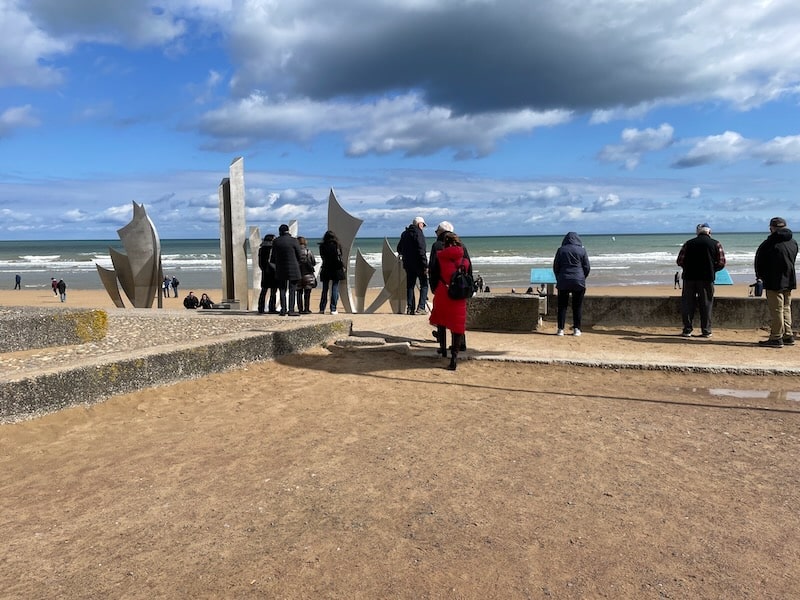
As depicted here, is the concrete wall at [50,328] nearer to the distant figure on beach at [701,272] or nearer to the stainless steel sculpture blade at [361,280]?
the stainless steel sculpture blade at [361,280]

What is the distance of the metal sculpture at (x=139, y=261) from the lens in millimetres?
12227

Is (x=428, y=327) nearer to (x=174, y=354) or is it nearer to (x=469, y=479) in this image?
(x=174, y=354)

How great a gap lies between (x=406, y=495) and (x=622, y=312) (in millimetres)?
6963

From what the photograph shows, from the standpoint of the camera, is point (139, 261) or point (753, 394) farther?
point (139, 261)

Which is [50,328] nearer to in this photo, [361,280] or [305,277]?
[305,277]

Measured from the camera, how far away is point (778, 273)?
718 cm

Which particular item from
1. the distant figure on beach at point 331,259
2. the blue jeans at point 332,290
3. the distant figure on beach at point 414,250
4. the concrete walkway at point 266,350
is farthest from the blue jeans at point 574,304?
the blue jeans at point 332,290

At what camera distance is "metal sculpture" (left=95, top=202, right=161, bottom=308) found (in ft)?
40.1

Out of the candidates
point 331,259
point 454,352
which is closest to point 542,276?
point 331,259

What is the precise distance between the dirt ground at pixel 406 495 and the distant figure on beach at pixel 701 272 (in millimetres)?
2871

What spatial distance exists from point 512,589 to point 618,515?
874 millimetres

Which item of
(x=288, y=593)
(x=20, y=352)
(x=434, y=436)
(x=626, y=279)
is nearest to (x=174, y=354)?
(x=20, y=352)

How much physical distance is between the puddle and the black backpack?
2.38 metres

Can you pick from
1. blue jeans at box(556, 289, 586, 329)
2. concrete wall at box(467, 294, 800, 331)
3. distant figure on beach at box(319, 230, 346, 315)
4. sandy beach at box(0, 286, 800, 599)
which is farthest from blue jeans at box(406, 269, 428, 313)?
sandy beach at box(0, 286, 800, 599)
